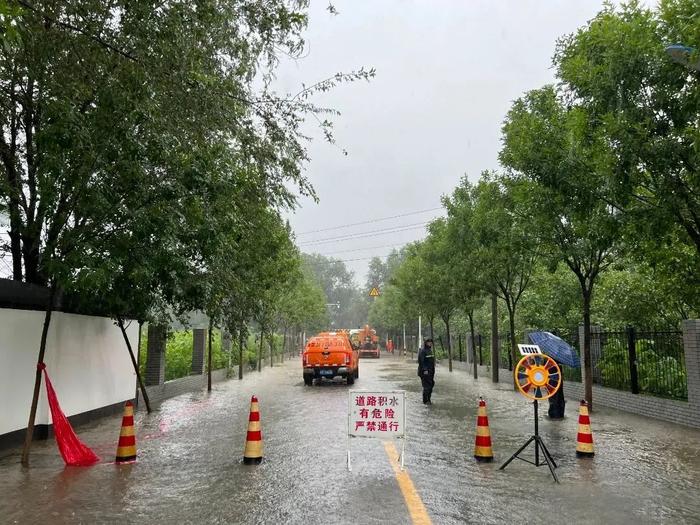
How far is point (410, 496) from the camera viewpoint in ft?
20.5

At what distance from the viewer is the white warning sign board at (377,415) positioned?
A: 313 inches

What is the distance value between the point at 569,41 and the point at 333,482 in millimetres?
9241

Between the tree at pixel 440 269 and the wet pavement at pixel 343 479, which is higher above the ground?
the tree at pixel 440 269

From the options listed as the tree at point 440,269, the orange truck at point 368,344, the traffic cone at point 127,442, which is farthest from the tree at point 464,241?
the orange truck at point 368,344

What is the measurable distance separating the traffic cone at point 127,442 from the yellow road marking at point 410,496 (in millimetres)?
3635

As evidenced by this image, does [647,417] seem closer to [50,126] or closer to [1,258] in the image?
[50,126]

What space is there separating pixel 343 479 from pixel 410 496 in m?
1.06

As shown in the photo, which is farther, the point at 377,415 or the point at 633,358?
the point at 633,358

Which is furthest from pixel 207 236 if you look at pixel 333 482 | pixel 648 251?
pixel 648 251

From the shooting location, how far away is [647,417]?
42.5 feet

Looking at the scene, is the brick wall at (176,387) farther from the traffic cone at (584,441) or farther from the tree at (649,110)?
the tree at (649,110)

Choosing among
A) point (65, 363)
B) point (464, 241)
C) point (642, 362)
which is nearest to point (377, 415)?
point (65, 363)

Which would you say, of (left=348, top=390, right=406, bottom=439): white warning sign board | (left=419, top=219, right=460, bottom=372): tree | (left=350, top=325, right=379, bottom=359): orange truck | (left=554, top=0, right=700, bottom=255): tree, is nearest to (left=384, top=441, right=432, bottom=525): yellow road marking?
(left=348, top=390, right=406, bottom=439): white warning sign board

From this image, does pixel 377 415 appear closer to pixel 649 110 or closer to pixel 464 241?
pixel 649 110
